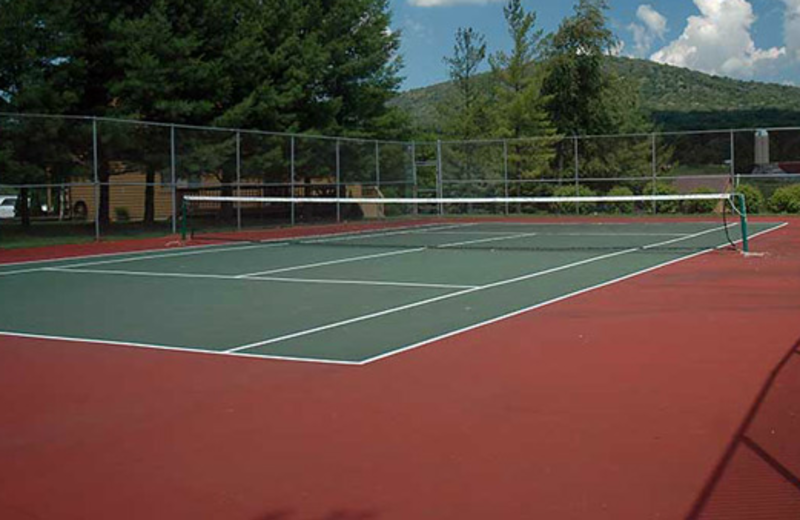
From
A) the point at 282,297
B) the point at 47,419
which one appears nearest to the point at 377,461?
the point at 47,419

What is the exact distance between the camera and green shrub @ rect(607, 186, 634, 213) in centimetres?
3152

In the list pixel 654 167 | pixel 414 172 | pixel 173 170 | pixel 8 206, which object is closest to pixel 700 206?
pixel 654 167

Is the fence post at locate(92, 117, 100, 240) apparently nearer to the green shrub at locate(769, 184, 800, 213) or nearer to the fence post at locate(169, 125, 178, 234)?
the fence post at locate(169, 125, 178, 234)

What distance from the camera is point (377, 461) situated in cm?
473

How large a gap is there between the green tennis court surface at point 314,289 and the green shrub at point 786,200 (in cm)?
921

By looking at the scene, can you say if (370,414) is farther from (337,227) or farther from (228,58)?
(228,58)

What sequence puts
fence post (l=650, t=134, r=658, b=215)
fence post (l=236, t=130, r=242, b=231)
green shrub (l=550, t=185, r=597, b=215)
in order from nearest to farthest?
fence post (l=236, t=130, r=242, b=231), fence post (l=650, t=134, r=658, b=215), green shrub (l=550, t=185, r=597, b=215)

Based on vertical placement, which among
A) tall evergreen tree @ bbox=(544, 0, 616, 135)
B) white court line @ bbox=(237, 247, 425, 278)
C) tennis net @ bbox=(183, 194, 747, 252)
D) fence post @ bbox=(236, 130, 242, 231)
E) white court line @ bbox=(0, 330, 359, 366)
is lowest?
white court line @ bbox=(0, 330, 359, 366)

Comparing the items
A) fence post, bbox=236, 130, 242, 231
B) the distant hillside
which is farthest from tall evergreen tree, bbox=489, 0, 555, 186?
the distant hillside

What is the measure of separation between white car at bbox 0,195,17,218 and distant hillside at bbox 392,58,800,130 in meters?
47.2

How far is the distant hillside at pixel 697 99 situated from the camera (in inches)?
2736

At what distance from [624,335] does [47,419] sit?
5001 millimetres

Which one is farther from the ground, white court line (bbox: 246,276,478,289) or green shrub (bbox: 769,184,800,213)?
green shrub (bbox: 769,184,800,213)

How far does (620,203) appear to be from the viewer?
105ft
